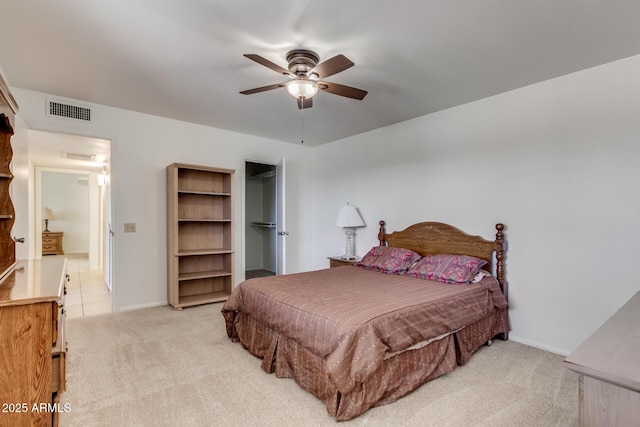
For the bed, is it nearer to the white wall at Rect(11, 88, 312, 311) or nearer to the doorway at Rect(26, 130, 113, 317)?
the white wall at Rect(11, 88, 312, 311)

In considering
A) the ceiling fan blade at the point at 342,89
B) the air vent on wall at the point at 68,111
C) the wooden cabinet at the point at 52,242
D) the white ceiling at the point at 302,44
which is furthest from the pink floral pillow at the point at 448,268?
the wooden cabinet at the point at 52,242

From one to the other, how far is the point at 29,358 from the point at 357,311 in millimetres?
1634

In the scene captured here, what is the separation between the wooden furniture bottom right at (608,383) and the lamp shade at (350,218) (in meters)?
3.35

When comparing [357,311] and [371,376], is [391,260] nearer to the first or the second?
[357,311]

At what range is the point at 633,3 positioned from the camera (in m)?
1.85

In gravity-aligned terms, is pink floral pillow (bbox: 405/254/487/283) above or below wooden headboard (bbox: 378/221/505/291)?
below

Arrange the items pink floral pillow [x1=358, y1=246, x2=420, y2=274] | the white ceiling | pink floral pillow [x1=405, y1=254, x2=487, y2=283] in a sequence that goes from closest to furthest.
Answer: the white ceiling
pink floral pillow [x1=405, y1=254, x2=487, y2=283]
pink floral pillow [x1=358, y1=246, x2=420, y2=274]

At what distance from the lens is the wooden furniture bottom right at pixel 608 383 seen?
906 mm

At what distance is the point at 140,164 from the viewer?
3953mm

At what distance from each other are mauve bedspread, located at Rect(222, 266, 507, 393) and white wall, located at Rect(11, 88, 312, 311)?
172 centimetres

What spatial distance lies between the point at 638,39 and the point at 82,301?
635 centimetres

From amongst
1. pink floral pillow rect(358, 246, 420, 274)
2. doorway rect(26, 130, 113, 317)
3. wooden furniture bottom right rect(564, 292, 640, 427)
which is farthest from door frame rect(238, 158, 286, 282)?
wooden furniture bottom right rect(564, 292, 640, 427)

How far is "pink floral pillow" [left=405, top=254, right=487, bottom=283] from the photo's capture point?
2.94 m

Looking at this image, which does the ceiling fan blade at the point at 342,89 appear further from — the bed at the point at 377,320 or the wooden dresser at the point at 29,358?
the wooden dresser at the point at 29,358
